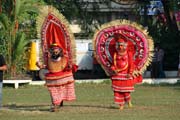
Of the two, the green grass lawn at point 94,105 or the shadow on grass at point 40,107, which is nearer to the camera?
the green grass lawn at point 94,105

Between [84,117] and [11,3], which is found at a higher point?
[11,3]

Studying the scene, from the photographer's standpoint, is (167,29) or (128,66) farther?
(167,29)

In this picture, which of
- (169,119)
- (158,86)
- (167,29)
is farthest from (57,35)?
(167,29)

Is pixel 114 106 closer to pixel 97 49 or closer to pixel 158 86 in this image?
pixel 97 49

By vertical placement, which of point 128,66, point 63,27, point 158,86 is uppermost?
point 63,27

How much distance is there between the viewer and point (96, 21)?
33594mm

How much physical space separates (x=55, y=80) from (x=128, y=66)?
192cm

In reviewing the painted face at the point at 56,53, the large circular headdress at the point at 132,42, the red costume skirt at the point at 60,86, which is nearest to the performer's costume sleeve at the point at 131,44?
the large circular headdress at the point at 132,42

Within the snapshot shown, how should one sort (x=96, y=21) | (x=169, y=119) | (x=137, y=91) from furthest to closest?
(x=96, y=21), (x=137, y=91), (x=169, y=119)

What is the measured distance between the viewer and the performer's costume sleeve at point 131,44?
1509 cm

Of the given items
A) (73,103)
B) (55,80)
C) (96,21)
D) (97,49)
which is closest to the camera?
(55,80)

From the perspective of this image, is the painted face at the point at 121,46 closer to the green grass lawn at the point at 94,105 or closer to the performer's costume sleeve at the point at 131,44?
the performer's costume sleeve at the point at 131,44

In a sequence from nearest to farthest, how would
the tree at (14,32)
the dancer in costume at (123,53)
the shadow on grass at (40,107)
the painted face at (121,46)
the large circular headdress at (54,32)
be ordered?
1. the large circular headdress at (54,32)
2. the painted face at (121,46)
3. the dancer in costume at (123,53)
4. the shadow on grass at (40,107)
5. the tree at (14,32)

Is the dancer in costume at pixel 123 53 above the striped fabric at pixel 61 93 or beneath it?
above
